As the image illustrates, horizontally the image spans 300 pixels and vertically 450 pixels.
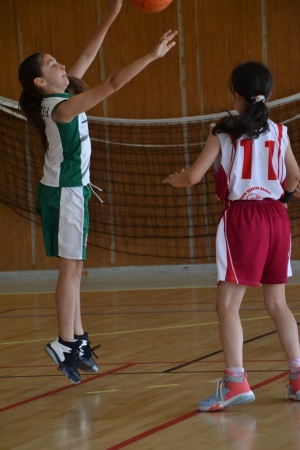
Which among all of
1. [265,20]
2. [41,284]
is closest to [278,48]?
[265,20]

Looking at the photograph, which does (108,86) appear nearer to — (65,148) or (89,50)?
(65,148)

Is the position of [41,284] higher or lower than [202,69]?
lower

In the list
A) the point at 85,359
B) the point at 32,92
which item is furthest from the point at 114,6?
the point at 85,359

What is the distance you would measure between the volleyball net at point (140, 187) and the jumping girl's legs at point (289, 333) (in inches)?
186

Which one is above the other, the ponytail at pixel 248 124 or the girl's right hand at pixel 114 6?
the girl's right hand at pixel 114 6

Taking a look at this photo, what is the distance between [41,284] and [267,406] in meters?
4.81

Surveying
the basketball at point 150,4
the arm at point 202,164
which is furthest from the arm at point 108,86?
the basketball at point 150,4

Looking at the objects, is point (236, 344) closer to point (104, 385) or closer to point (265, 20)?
point (104, 385)

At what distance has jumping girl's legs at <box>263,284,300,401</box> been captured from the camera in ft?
9.15

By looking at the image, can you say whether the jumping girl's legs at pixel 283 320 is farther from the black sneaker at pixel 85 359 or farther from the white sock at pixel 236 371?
the black sneaker at pixel 85 359

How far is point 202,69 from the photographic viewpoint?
7.61 metres

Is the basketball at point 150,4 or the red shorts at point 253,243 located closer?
the red shorts at point 253,243

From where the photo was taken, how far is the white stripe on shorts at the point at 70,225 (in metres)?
3.28

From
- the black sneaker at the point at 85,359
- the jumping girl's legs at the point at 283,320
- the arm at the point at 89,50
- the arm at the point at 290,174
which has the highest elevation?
the arm at the point at 89,50
